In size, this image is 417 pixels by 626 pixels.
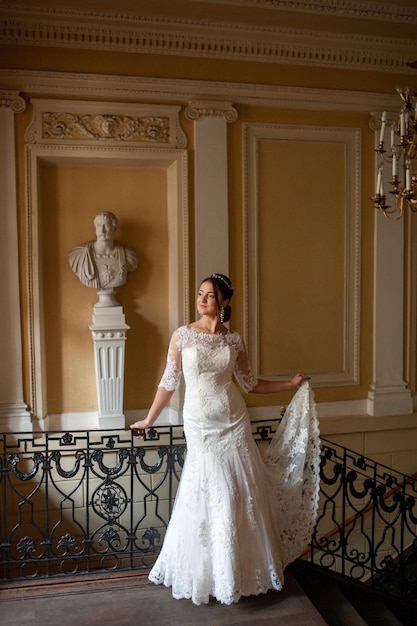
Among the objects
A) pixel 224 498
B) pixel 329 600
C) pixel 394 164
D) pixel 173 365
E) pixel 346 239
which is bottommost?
pixel 329 600

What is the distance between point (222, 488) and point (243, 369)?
2.24ft

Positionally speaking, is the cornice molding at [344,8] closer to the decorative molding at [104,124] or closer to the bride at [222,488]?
the decorative molding at [104,124]

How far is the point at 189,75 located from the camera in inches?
188

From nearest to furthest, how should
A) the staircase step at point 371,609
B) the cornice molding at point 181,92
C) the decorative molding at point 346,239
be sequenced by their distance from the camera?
the staircase step at point 371,609 < the cornice molding at point 181,92 < the decorative molding at point 346,239

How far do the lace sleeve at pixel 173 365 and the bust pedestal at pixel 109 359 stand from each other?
4.91ft

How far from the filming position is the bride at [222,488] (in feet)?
9.74

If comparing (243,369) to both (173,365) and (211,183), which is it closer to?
(173,365)

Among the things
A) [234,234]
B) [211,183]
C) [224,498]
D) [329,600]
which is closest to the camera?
[224,498]

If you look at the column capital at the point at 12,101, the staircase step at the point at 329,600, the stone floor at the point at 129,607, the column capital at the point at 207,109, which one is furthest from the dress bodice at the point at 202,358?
the column capital at the point at 12,101

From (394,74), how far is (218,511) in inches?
166

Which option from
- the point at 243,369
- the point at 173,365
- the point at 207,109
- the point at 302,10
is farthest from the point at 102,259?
the point at 302,10

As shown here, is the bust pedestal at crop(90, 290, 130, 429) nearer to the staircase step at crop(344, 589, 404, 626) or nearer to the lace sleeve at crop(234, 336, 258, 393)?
the lace sleeve at crop(234, 336, 258, 393)

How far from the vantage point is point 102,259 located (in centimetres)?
470

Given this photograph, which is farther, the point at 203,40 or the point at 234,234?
the point at 234,234
